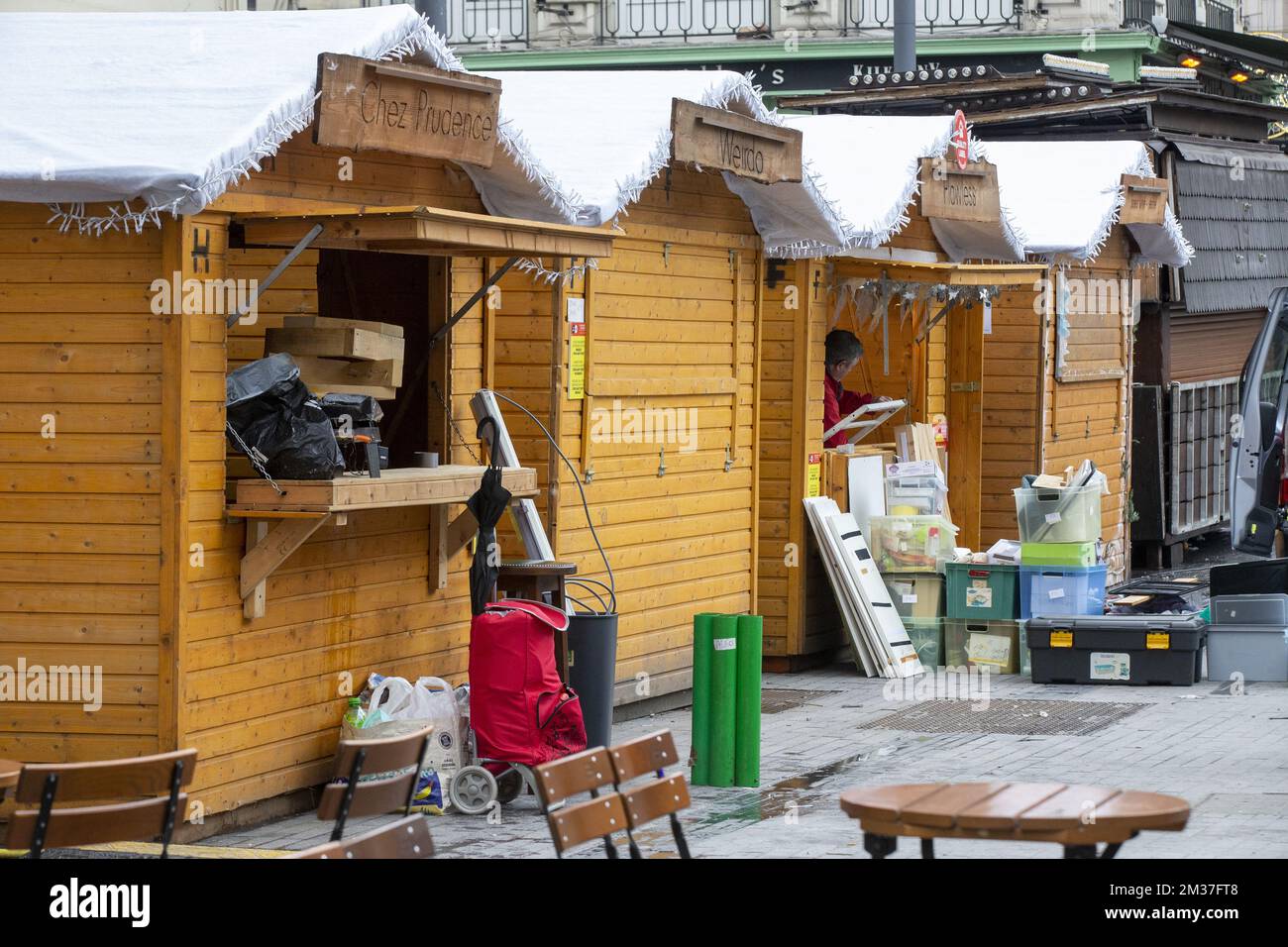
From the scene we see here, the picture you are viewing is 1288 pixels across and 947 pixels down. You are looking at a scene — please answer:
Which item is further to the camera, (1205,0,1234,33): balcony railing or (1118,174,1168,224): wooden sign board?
(1205,0,1234,33): balcony railing

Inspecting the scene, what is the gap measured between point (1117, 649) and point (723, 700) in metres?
4.38

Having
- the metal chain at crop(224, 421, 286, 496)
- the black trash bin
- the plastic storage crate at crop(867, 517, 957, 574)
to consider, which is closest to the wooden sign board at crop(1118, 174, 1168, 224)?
the plastic storage crate at crop(867, 517, 957, 574)

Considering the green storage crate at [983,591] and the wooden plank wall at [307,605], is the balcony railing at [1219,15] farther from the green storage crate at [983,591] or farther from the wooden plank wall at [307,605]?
the wooden plank wall at [307,605]

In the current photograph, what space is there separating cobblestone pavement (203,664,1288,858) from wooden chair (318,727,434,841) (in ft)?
5.89

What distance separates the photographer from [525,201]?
33.1ft

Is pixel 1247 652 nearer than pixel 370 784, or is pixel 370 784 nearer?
pixel 370 784

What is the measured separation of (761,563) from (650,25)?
58.5ft

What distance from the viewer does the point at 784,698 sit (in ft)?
42.1

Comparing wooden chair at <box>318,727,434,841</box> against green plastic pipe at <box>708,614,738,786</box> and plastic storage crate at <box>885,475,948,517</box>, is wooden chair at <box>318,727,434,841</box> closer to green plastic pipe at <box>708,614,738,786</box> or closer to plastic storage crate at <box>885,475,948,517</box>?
green plastic pipe at <box>708,614,738,786</box>

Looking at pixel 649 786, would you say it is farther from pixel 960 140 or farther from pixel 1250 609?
pixel 960 140

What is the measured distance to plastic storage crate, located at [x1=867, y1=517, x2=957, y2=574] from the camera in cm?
1402

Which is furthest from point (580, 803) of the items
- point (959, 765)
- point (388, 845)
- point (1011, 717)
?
point (1011, 717)

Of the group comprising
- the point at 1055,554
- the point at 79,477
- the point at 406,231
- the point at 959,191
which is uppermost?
the point at 959,191

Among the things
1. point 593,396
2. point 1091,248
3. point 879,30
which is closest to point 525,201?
point 593,396
